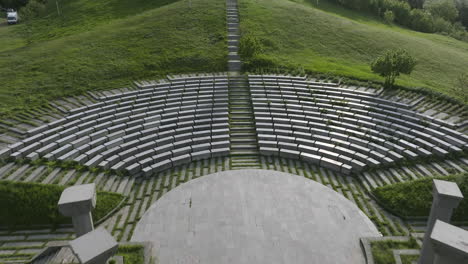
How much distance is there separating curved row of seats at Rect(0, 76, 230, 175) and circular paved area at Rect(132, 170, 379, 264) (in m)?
3.71

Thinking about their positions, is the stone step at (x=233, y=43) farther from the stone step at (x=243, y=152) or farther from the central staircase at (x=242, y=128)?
the stone step at (x=243, y=152)

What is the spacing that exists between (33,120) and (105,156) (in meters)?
9.15

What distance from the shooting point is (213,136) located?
24984mm

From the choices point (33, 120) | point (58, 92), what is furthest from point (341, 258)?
point (58, 92)

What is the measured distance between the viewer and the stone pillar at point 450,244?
30.0 feet

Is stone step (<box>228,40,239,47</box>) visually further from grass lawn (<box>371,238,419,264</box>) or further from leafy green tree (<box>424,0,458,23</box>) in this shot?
leafy green tree (<box>424,0,458,23</box>)

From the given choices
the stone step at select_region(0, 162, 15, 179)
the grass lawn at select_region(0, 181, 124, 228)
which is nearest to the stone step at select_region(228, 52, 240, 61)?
the grass lawn at select_region(0, 181, 124, 228)

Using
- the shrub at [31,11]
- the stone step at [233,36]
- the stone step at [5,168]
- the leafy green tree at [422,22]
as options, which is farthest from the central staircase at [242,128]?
the leafy green tree at [422,22]

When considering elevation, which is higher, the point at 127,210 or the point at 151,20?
the point at 151,20

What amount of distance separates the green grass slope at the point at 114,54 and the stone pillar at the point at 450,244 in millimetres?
30680

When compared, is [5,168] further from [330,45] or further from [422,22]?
[422,22]

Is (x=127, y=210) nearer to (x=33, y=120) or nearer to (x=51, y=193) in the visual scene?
(x=51, y=193)

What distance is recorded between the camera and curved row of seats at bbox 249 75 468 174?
22391 millimetres

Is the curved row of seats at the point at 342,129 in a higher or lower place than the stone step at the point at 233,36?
lower
